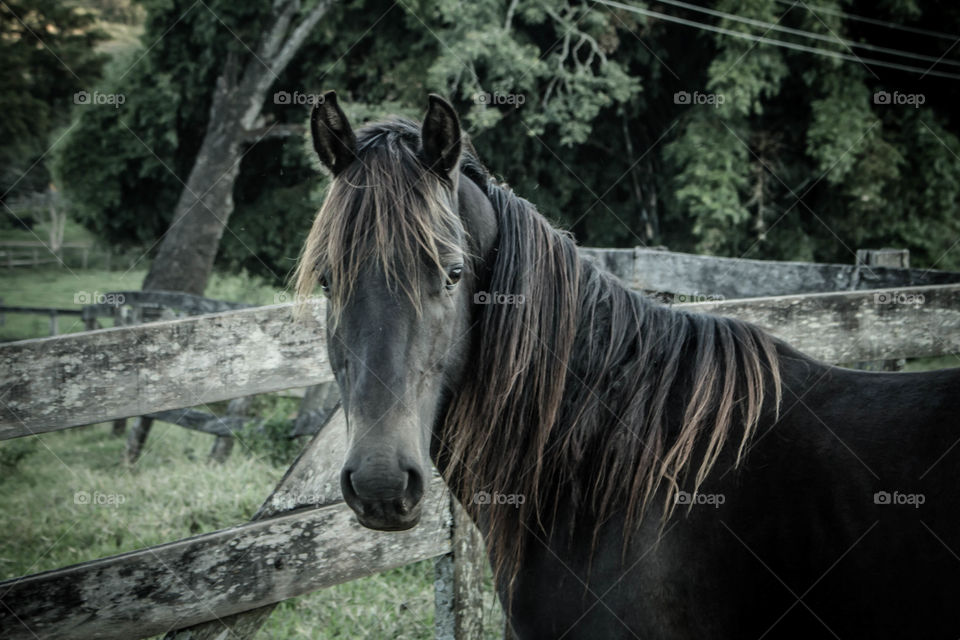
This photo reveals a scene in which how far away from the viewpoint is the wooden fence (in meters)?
1.97

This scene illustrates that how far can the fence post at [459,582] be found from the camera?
2.71 metres

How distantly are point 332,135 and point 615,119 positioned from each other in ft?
40.3

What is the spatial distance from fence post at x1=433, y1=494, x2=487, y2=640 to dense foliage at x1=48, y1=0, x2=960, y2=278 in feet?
27.4

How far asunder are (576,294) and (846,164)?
10.3 meters

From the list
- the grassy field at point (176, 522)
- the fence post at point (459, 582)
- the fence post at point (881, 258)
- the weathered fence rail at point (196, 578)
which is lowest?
the grassy field at point (176, 522)

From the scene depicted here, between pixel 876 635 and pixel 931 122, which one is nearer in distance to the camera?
pixel 876 635

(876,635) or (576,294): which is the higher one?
(576,294)

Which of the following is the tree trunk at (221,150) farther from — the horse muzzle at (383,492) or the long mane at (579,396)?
the horse muzzle at (383,492)

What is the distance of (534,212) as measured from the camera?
2.13m

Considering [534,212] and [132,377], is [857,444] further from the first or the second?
[132,377]

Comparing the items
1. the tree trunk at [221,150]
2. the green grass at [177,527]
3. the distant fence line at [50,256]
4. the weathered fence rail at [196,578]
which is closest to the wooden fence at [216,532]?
the weathered fence rail at [196,578]

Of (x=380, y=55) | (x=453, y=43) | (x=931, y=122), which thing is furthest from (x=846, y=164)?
(x=380, y=55)

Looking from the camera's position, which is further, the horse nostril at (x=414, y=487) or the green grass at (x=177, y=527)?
the green grass at (x=177, y=527)

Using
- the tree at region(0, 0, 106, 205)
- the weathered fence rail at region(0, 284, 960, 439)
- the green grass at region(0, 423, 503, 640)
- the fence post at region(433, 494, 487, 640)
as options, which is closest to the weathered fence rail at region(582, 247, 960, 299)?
the weathered fence rail at region(0, 284, 960, 439)
